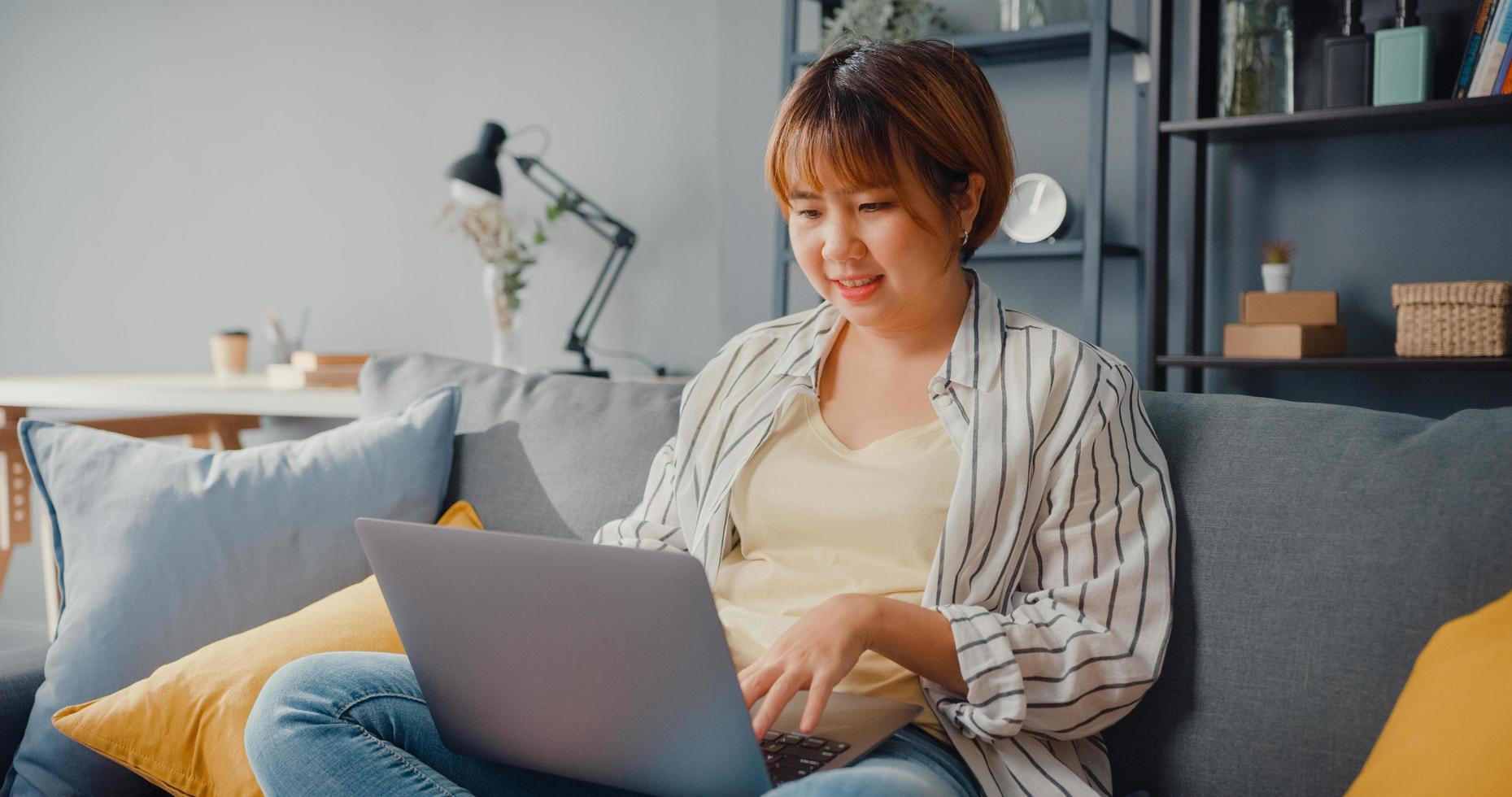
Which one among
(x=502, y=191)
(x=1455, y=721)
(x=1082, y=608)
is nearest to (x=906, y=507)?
(x=1082, y=608)

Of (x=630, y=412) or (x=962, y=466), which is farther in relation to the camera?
(x=630, y=412)

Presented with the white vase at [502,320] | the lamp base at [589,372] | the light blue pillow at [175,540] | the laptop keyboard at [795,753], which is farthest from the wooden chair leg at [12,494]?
the laptop keyboard at [795,753]

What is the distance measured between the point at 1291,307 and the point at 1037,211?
0.52 metres

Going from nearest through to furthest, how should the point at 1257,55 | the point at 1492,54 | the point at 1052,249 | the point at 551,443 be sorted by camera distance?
the point at 551,443, the point at 1492,54, the point at 1257,55, the point at 1052,249

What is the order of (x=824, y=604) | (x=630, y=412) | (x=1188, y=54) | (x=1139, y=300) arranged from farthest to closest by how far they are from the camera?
(x=1139, y=300)
(x=1188, y=54)
(x=630, y=412)
(x=824, y=604)

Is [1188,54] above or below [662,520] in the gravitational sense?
above

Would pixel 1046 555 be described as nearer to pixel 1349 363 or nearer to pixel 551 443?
pixel 551 443

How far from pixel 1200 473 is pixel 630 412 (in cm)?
70

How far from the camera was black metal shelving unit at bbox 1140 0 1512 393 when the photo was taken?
2.06m

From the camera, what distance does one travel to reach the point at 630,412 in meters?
1.53

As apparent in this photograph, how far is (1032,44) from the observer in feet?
7.89

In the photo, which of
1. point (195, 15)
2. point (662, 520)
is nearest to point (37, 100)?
point (195, 15)

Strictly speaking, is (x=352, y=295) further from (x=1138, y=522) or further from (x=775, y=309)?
(x=1138, y=522)

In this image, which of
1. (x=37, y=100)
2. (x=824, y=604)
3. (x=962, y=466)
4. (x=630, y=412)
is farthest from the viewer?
(x=37, y=100)
